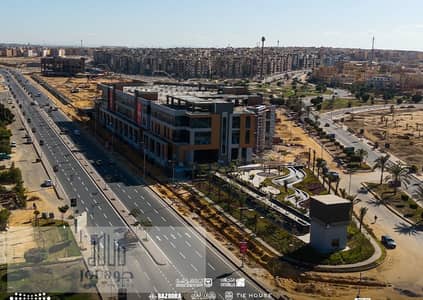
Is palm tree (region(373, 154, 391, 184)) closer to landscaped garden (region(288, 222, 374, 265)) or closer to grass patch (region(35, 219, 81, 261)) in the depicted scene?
landscaped garden (region(288, 222, 374, 265))

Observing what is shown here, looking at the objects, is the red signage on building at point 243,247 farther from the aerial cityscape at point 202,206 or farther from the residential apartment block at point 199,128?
the residential apartment block at point 199,128

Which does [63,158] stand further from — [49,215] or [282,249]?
[282,249]

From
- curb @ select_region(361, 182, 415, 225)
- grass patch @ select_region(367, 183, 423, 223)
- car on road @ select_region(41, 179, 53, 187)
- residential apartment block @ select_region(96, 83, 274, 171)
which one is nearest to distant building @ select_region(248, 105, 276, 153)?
residential apartment block @ select_region(96, 83, 274, 171)

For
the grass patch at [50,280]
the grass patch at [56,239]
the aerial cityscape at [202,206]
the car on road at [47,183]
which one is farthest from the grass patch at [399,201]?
the car on road at [47,183]

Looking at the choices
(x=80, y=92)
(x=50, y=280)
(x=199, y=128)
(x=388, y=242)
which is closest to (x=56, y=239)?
(x=50, y=280)

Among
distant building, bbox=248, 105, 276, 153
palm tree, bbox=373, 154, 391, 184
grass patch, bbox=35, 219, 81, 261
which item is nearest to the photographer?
grass patch, bbox=35, 219, 81, 261
